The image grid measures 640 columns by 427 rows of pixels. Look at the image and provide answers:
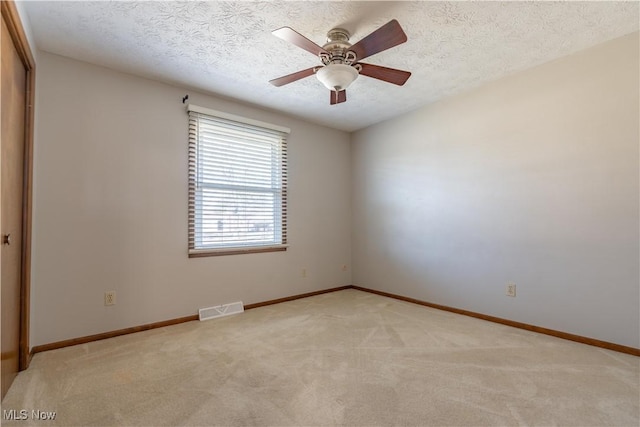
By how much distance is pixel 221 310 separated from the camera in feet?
10.6

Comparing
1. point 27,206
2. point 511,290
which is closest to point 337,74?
point 27,206

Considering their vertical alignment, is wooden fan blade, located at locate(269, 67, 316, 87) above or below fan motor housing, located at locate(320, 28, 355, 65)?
below

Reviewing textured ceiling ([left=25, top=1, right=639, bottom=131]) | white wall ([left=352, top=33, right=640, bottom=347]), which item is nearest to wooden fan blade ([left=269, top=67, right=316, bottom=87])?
textured ceiling ([left=25, top=1, right=639, bottom=131])

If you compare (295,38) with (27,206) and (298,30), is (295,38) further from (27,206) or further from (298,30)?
(27,206)

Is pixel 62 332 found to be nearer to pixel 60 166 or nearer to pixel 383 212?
pixel 60 166

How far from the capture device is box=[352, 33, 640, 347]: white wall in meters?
2.37

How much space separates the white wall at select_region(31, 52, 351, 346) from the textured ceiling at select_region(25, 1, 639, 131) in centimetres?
27

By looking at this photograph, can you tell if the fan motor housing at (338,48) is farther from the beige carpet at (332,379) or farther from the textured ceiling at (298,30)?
the beige carpet at (332,379)

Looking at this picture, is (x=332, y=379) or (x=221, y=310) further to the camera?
(x=221, y=310)

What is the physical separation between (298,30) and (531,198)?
2.50m

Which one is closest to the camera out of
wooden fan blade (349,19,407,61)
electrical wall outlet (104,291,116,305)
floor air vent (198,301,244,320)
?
wooden fan blade (349,19,407,61)

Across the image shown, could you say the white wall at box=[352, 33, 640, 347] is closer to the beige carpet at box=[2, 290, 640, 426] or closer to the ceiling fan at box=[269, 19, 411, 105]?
the beige carpet at box=[2, 290, 640, 426]

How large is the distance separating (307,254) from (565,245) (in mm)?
2743

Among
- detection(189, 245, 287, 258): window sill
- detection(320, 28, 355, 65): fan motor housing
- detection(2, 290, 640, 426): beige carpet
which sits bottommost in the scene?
detection(2, 290, 640, 426): beige carpet
